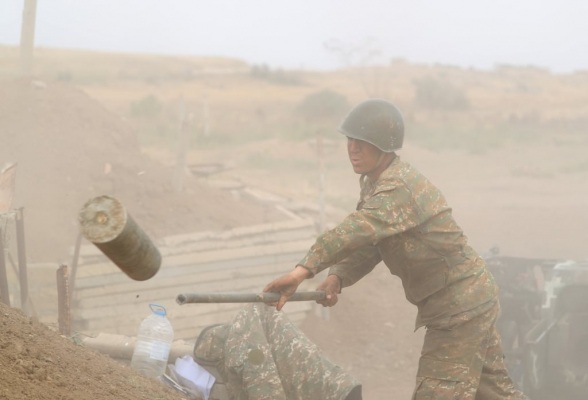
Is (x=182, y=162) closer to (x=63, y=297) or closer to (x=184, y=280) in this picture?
(x=184, y=280)

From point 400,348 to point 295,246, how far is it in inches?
64.4

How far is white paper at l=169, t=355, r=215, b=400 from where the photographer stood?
169 inches

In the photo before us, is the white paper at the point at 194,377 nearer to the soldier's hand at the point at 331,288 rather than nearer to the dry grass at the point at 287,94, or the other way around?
the soldier's hand at the point at 331,288

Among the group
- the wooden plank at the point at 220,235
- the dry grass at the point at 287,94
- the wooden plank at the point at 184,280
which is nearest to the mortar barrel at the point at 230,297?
the wooden plank at the point at 184,280

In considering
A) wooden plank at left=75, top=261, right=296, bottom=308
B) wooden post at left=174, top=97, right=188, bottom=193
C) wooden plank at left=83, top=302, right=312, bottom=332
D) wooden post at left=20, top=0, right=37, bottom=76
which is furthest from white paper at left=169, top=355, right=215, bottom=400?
wooden post at left=20, top=0, right=37, bottom=76

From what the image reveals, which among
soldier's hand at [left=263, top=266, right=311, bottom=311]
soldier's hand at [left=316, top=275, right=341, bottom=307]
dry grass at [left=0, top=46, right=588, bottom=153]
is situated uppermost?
dry grass at [left=0, top=46, right=588, bottom=153]

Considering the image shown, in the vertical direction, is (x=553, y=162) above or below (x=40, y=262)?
above

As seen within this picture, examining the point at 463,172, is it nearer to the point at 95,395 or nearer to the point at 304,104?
the point at 304,104

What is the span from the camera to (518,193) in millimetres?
17016

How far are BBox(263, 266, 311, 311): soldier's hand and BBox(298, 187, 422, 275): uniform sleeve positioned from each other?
3 cm

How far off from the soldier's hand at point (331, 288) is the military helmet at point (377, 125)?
2.62ft

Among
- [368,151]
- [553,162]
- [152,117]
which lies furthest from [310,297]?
[152,117]

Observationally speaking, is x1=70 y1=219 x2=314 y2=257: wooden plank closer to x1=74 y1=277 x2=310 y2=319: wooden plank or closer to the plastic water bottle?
x1=74 y1=277 x2=310 y2=319: wooden plank

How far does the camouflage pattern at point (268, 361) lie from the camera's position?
13.3 feet
